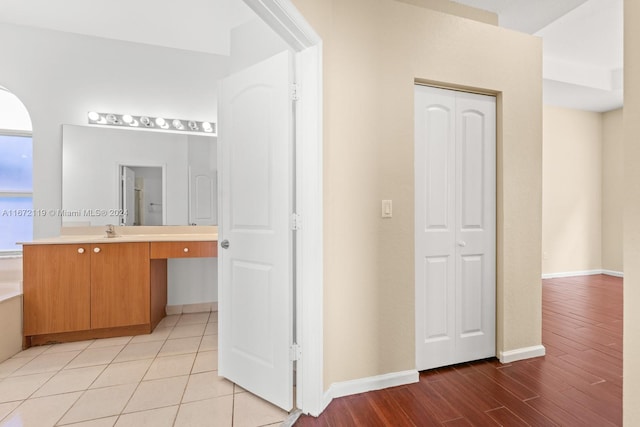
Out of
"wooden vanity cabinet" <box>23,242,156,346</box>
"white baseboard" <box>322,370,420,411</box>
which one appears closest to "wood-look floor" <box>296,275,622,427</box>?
"white baseboard" <box>322,370,420,411</box>

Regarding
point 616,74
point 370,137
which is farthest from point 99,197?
point 616,74

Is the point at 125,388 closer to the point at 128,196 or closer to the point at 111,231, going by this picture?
the point at 111,231

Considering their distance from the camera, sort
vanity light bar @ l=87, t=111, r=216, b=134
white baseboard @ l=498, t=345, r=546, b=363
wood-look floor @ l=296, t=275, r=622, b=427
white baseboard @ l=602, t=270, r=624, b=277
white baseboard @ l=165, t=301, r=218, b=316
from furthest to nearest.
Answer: white baseboard @ l=602, t=270, r=624, b=277
white baseboard @ l=165, t=301, r=218, b=316
vanity light bar @ l=87, t=111, r=216, b=134
white baseboard @ l=498, t=345, r=546, b=363
wood-look floor @ l=296, t=275, r=622, b=427

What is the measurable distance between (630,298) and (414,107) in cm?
149

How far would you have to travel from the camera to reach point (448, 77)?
2.08 metres

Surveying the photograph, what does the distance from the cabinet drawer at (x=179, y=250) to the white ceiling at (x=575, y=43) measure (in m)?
3.09

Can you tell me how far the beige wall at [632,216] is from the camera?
103 cm

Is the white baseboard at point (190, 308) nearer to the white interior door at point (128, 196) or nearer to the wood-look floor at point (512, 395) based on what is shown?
the white interior door at point (128, 196)

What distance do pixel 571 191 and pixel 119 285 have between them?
683 cm

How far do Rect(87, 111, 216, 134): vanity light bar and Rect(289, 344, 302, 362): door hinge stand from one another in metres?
2.65

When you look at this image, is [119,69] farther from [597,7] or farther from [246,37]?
[597,7]

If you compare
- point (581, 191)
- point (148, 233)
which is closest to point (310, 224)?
point (148, 233)

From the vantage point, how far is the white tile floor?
1.64m

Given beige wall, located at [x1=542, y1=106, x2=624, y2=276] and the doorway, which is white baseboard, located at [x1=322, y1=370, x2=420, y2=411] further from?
beige wall, located at [x1=542, y1=106, x2=624, y2=276]
